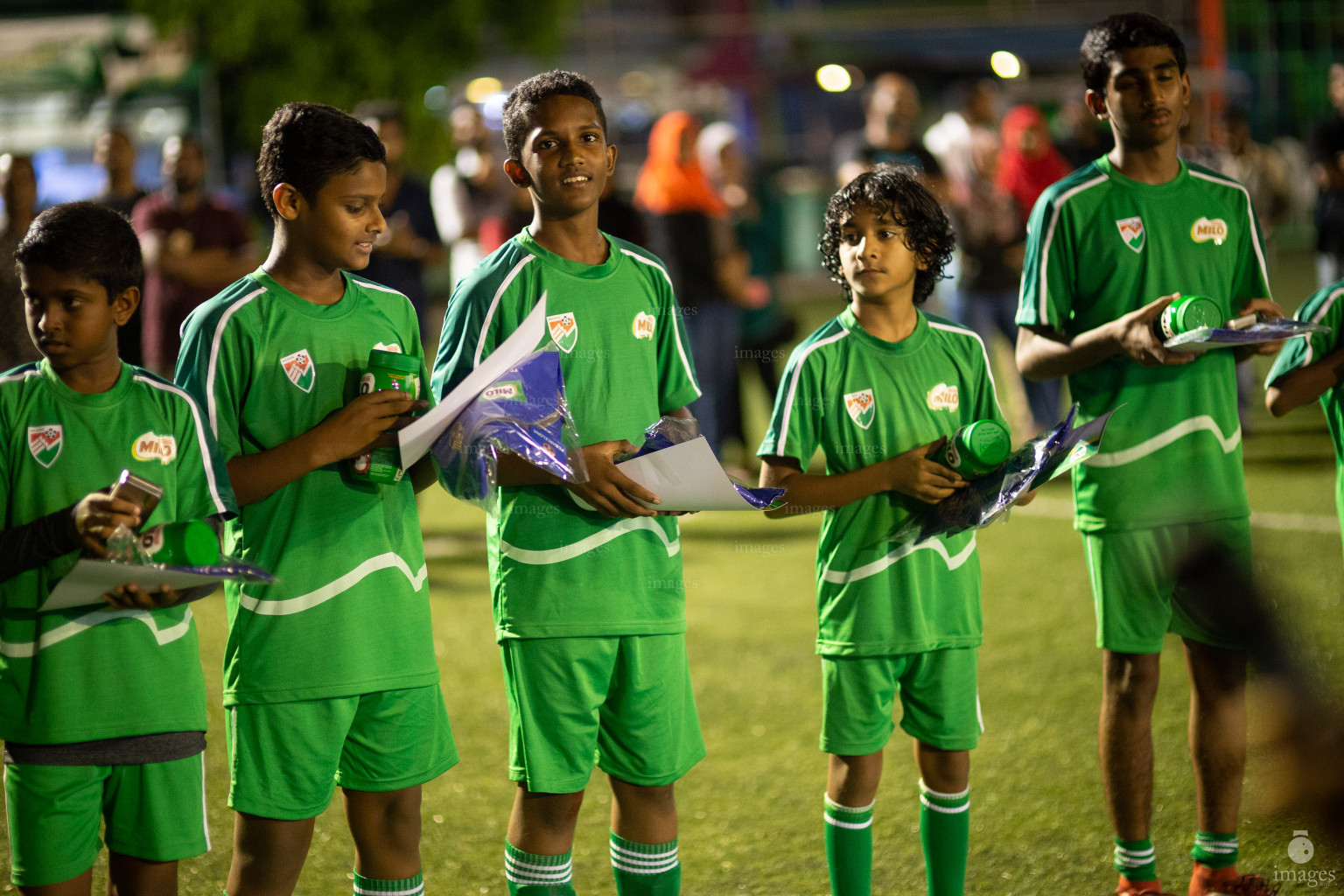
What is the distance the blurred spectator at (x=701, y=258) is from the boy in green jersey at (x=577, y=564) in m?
5.61

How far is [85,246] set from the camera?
2543mm

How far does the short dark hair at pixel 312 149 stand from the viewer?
2.73m

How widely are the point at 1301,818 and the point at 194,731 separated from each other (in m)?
2.03

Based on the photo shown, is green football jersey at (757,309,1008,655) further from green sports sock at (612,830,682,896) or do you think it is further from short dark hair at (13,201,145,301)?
short dark hair at (13,201,145,301)

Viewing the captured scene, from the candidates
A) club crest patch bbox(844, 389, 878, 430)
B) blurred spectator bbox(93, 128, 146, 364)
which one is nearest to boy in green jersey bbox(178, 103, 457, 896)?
club crest patch bbox(844, 389, 878, 430)

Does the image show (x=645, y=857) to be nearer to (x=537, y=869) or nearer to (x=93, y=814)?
(x=537, y=869)

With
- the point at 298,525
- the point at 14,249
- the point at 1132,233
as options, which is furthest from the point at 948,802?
the point at 14,249

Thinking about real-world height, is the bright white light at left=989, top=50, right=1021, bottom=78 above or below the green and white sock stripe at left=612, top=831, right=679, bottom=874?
above

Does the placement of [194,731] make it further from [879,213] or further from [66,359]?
[879,213]

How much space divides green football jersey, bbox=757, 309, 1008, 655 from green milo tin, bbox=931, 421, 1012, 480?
16 centimetres

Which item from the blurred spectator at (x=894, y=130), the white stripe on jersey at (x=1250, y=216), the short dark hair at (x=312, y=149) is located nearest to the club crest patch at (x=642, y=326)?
the short dark hair at (x=312, y=149)

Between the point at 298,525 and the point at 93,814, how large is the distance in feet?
2.10

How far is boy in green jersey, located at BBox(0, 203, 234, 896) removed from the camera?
2.52 meters

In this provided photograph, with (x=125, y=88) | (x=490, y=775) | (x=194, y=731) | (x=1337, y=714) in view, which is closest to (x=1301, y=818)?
(x=1337, y=714)
